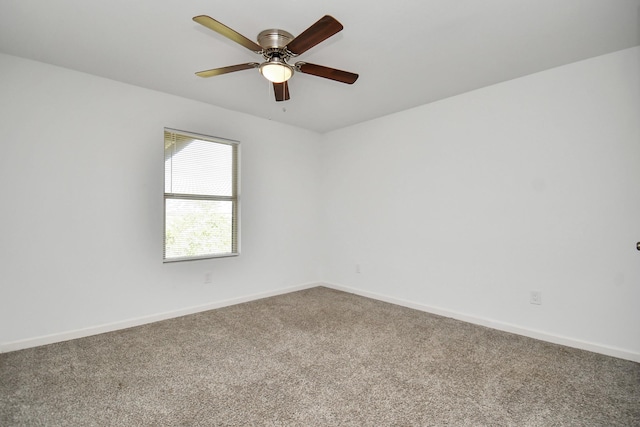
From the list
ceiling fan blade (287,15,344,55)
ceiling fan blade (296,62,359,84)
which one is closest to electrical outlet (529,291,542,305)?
ceiling fan blade (296,62,359,84)

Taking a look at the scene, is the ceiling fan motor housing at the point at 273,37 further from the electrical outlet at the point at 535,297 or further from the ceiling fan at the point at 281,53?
the electrical outlet at the point at 535,297

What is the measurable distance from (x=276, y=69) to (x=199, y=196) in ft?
6.63

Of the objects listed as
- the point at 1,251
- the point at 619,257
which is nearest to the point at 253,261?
Answer: the point at 1,251

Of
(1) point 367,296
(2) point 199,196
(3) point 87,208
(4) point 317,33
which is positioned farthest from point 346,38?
(1) point 367,296

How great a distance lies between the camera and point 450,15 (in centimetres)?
204

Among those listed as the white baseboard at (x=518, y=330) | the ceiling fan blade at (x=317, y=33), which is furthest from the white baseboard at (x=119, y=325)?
the ceiling fan blade at (x=317, y=33)

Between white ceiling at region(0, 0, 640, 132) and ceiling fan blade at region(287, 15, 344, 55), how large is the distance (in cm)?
27

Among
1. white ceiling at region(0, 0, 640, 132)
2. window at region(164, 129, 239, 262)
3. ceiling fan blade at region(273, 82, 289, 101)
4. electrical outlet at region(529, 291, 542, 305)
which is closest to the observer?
white ceiling at region(0, 0, 640, 132)

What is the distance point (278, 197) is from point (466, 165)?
94.0 inches

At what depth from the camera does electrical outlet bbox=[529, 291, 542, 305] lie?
285cm

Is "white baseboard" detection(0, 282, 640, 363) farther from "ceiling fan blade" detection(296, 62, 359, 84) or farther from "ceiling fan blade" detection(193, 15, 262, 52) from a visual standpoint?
"ceiling fan blade" detection(193, 15, 262, 52)

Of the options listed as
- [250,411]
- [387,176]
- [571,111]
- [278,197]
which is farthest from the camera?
[278,197]

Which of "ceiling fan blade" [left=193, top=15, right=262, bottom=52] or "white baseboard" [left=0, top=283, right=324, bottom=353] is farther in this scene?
"white baseboard" [left=0, top=283, right=324, bottom=353]

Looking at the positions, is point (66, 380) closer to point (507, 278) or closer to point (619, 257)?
point (507, 278)
